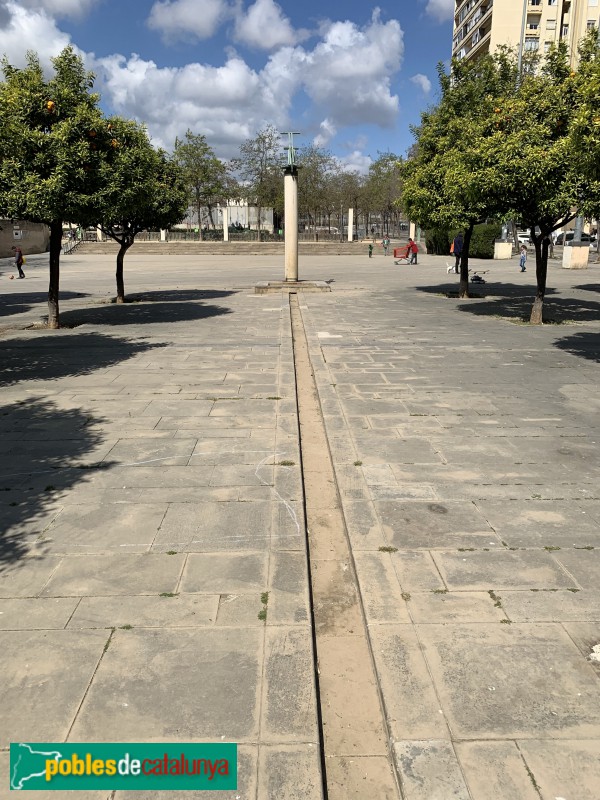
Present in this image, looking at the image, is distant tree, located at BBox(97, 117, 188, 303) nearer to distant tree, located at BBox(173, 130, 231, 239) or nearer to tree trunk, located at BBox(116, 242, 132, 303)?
tree trunk, located at BBox(116, 242, 132, 303)

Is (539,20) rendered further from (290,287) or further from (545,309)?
(545,309)

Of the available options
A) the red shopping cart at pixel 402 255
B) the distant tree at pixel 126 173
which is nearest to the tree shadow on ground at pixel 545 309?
the distant tree at pixel 126 173

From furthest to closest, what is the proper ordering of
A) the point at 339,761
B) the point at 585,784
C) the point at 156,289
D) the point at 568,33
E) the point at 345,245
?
the point at 568,33
the point at 345,245
the point at 156,289
the point at 339,761
the point at 585,784

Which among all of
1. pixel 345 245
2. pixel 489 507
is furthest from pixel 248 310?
pixel 345 245

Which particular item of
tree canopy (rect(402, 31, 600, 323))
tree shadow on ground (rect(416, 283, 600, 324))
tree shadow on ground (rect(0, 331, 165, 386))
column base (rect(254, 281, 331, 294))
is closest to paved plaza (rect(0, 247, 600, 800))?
tree shadow on ground (rect(0, 331, 165, 386))

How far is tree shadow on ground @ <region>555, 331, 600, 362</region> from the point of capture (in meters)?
10.8

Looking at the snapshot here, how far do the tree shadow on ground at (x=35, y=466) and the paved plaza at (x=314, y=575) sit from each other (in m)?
0.03

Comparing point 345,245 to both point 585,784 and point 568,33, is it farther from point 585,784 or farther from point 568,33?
point 585,784

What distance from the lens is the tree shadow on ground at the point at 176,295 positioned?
1972 centimetres

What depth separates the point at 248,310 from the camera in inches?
661

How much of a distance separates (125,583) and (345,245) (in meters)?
49.2

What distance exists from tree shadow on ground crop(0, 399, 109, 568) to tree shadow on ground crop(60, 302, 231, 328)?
7409 mm

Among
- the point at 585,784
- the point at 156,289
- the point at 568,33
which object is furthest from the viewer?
the point at 568,33

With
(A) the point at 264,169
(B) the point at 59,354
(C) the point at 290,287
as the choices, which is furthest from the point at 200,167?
(B) the point at 59,354
